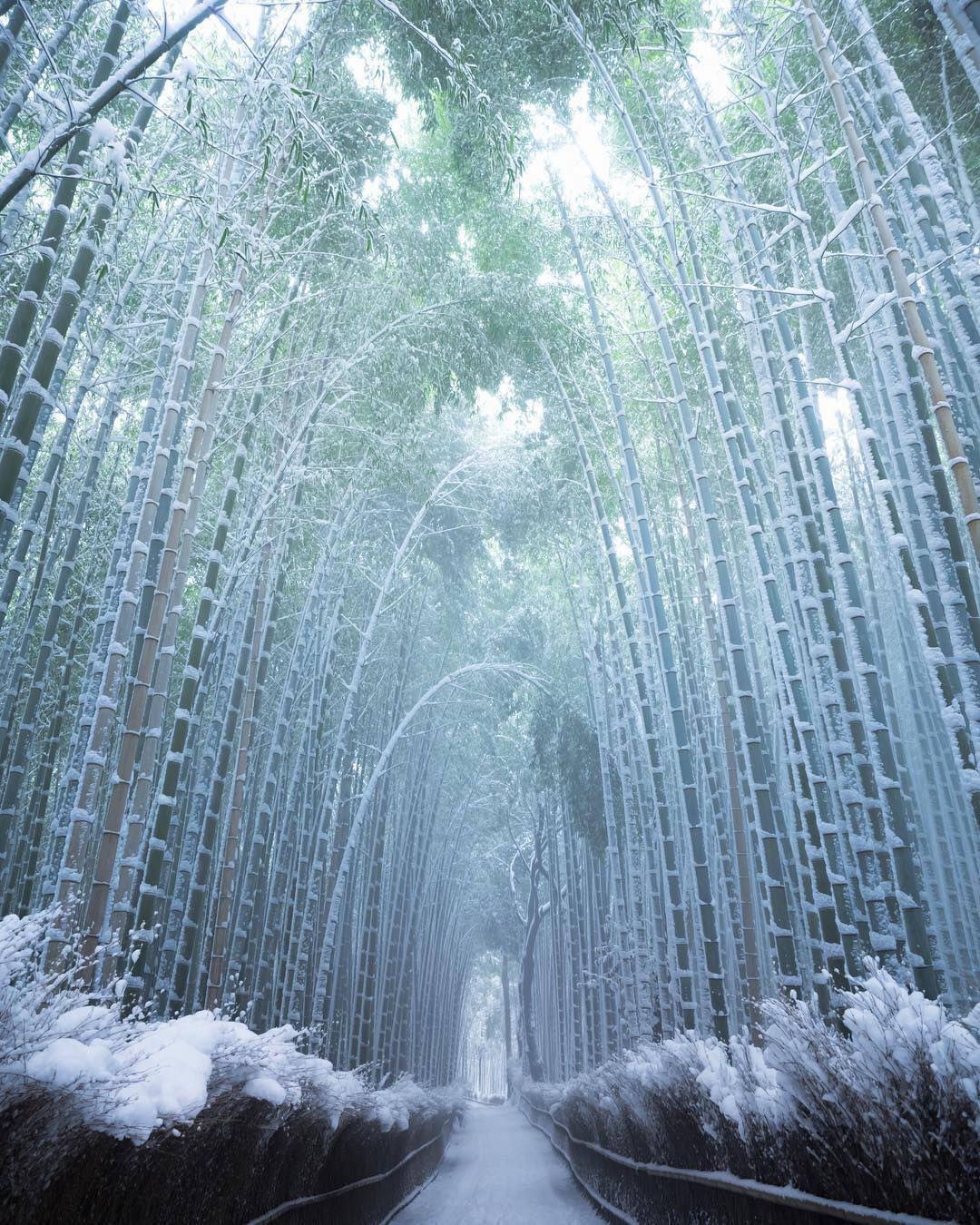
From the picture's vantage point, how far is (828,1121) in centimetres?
185

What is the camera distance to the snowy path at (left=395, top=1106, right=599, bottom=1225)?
15.7 feet

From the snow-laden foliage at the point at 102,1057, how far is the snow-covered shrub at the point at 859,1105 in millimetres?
1348

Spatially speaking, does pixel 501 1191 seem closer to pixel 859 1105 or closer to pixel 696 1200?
pixel 696 1200

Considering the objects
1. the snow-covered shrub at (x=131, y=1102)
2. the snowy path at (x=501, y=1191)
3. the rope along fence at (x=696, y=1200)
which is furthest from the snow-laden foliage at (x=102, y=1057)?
the snowy path at (x=501, y=1191)

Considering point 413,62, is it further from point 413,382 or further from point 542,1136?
point 542,1136

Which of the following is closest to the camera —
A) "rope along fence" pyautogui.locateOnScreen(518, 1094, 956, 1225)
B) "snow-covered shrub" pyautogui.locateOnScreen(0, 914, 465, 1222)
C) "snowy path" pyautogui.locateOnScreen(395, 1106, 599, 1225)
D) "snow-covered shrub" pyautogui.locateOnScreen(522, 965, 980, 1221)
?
"snow-covered shrub" pyautogui.locateOnScreen(0, 914, 465, 1222)

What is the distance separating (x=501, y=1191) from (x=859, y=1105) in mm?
5348

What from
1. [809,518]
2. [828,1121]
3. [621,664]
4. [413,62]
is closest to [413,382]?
[413,62]

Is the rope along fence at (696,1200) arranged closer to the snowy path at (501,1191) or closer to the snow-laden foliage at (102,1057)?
the snowy path at (501,1191)

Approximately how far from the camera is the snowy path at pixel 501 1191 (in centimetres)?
479

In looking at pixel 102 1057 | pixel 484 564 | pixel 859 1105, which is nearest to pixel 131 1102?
pixel 102 1057

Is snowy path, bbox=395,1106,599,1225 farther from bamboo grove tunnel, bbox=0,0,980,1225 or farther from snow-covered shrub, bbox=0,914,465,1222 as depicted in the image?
snow-covered shrub, bbox=0,914,465,1222

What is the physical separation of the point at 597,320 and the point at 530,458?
3344mm

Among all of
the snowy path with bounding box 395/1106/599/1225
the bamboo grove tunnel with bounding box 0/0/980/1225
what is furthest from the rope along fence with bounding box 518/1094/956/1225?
the snowy path with bounding box 395/1106/599/1225
